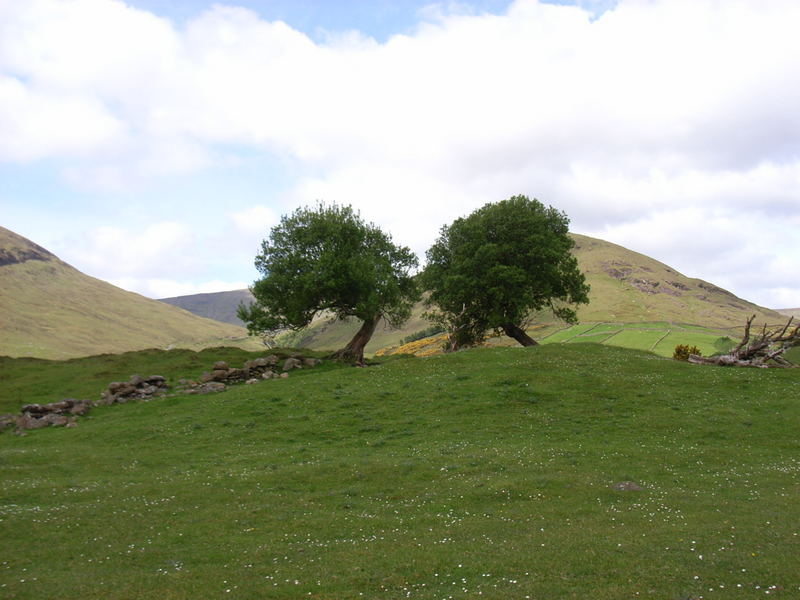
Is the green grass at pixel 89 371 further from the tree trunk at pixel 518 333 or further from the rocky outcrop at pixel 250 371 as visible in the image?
the tree trunk at pixel 518 333

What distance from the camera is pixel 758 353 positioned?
46.7 m

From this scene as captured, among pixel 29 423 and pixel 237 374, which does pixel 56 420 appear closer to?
pixel 29 423

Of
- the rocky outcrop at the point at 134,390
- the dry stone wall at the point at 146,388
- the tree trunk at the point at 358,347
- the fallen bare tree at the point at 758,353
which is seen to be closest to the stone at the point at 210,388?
the dry stone wall at the point at 146,388

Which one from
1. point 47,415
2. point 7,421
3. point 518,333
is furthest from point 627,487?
point 518,333

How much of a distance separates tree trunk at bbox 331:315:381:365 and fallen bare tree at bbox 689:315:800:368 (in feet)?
100

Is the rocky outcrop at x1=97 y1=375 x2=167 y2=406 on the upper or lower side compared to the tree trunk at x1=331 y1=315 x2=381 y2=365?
lower

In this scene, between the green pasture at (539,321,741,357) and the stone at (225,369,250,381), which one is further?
the green pasture at (539,321,741,357)

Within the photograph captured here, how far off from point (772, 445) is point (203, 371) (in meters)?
43.5

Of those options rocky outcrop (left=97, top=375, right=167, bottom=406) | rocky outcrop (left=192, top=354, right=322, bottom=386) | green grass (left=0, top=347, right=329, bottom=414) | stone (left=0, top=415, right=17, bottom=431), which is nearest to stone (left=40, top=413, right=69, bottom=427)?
stone (left=0, top=415, right=17, bottom=431)

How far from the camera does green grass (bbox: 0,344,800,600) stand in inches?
481

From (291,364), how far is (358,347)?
8.49 m

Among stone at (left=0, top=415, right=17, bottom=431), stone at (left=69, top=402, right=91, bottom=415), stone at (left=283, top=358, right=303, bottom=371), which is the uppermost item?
stone at (left=283, top=358, right=303, bottom=371)

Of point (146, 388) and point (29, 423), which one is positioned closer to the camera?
point (29, 423)

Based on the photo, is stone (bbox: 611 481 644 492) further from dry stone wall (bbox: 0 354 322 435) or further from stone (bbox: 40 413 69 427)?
stone (bbox: 40 413 69 427)
